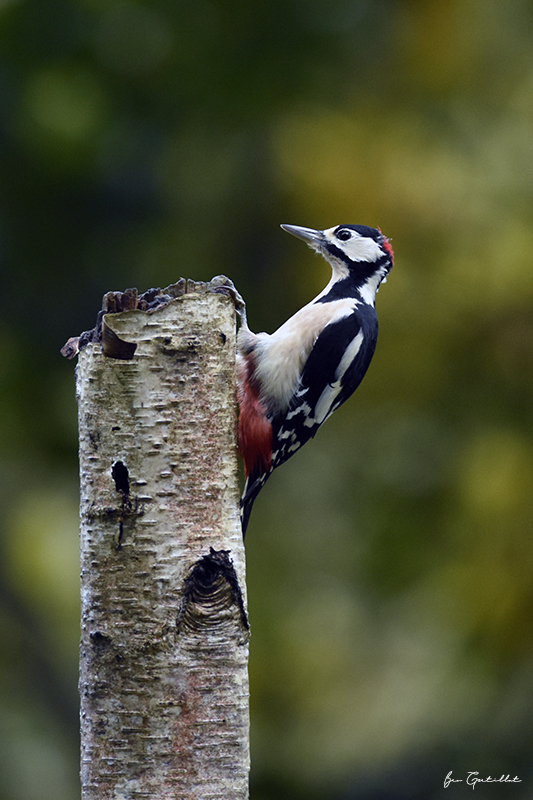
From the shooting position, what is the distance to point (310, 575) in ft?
28.7

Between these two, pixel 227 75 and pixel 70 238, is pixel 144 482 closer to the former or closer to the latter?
pixel 70 238

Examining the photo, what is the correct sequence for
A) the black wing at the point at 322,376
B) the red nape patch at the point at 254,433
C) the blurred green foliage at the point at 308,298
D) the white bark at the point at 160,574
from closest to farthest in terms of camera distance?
the white bark at the point at 160,574, the red nape patch at the point at 254,433, the black wing at the point at 322,376, the blurred green foliage at the point at 308,298

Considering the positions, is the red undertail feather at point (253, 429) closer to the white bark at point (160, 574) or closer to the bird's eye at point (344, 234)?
the bird's eye at point (344, 234)

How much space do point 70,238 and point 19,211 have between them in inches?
19.4

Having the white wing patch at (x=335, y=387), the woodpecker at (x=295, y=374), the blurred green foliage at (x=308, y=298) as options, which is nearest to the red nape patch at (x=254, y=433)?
the woodpecker at (x=295, y=374)

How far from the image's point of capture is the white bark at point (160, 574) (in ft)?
8.38

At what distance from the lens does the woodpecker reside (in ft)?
13.0

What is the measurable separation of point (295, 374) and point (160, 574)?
1.61 meters

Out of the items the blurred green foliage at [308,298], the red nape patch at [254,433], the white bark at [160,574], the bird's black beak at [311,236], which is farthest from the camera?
the blurred green foliage at [308,298]

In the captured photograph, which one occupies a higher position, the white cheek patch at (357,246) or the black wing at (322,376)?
the white cheek patch at (357,246)
